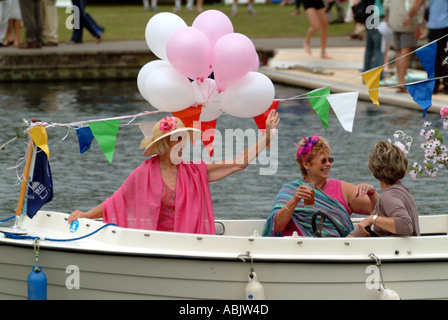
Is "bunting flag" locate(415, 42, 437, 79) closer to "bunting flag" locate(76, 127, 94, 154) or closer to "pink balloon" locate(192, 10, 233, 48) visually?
"pink balloon" locate(192, 10, 233, 48)

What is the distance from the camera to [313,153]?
569 cm

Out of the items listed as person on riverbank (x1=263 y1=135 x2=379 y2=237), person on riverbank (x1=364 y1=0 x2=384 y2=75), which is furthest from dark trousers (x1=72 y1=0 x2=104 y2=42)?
person on riverbank (x1=263 y1=135 x2=379 y2=237)

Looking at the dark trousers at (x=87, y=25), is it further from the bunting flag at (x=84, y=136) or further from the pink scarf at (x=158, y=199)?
the pink scarf at (x=158, y=199)

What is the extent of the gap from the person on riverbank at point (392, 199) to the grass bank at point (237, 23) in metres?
15.6

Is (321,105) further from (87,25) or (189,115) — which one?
(87,25)

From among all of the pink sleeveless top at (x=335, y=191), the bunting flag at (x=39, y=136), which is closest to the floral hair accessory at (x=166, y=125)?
the bunting flag at (x=39, y=136)

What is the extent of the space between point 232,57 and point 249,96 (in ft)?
0.93

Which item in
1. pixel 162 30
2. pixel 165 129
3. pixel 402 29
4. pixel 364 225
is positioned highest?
pixel 402 29

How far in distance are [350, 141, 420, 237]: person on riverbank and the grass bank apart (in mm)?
15600

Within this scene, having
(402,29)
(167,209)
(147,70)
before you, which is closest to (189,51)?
(147,70)

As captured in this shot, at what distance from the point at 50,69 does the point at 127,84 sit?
4.98 feet

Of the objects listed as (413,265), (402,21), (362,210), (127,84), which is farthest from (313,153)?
(127,84)

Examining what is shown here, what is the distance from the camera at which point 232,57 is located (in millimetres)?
5621
